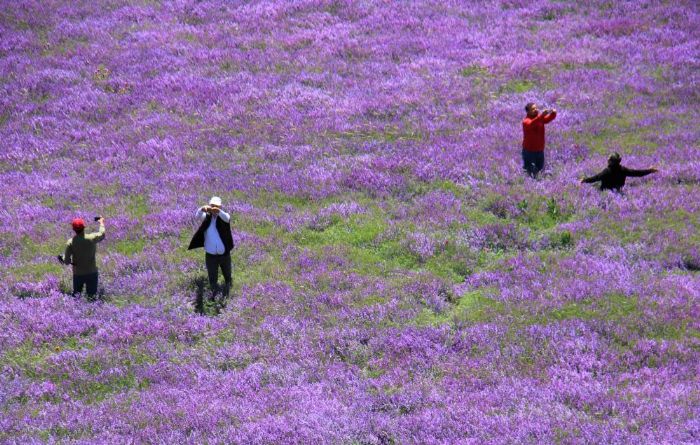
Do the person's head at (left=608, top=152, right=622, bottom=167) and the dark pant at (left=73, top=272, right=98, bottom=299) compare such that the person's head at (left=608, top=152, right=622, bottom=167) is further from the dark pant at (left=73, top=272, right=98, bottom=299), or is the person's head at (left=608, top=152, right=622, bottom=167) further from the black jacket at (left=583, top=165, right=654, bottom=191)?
the dark pant at (left=73, top=272, right=98, bottom=299)

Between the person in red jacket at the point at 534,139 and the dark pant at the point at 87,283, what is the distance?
10.2 m

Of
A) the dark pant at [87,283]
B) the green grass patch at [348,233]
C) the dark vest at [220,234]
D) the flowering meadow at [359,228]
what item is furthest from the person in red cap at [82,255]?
the green grass patch at [348,233]

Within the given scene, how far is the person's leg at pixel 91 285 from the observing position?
13672 mm

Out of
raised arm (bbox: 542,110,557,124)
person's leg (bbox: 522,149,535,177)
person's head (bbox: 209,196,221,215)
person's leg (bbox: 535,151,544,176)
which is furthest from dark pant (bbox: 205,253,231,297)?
raised arm (bbox: 542,110,557,124)

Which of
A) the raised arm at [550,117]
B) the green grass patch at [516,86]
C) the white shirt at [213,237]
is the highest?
the green grass patch at [516,86]

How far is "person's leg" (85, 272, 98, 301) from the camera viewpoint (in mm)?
13672

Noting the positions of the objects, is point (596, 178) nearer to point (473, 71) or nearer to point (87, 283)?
point (473, 71)

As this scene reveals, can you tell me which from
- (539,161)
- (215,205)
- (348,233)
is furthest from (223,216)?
(539,161)

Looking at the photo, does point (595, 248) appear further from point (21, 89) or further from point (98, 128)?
point (21, 89)

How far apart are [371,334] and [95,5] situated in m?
26.0

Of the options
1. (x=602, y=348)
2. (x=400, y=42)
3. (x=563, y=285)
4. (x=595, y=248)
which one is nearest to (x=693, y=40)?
(x=400, y=42)

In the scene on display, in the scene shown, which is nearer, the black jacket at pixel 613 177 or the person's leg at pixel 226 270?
the person's leg at pixel 226 270

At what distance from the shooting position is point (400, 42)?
27828 millimetres

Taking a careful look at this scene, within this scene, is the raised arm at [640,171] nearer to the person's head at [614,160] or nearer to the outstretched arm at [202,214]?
the person's head at [614,160]
